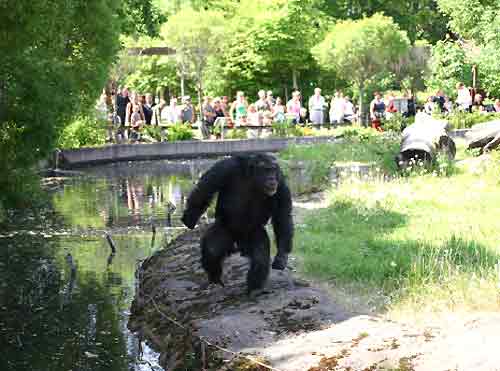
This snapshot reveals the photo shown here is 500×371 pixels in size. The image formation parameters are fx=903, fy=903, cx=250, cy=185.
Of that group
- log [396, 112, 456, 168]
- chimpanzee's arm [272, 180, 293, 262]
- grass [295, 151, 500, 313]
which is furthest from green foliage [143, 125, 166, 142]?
chimpanzee's arm [272, 180, 293, 262]

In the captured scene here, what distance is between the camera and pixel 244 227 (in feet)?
30.4

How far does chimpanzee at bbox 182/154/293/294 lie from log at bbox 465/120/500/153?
1154cm

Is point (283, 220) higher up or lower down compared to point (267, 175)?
lower down

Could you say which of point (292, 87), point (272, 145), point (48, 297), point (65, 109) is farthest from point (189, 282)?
point (292, 87)

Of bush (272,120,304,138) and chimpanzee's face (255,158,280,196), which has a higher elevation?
chimpanzee's face (255,158,280,196)

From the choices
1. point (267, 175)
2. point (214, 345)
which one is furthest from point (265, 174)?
point (214, 345)

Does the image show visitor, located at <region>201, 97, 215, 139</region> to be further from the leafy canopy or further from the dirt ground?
the dirt ground

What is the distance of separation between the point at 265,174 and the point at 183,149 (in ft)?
75.6

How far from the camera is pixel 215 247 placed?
9336 mm

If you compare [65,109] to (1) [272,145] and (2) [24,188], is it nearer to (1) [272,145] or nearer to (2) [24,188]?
(2) [24,188]

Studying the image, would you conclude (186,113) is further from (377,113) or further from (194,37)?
(377,113)

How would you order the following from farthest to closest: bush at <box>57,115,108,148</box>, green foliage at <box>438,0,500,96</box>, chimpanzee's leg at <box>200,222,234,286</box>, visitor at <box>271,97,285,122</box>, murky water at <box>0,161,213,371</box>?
visitor at <box>271,97,285,122</box>
green foliage at <box>438,0,500,96</box>
bush at <box>57,115,108,148</box>
murky water at <box>0,161,213,371</box>
chimpanzee's leg at <box>200,222,234,286</box>

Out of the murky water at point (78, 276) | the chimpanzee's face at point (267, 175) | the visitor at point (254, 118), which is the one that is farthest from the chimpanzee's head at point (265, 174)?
the visitor at point (254, 118)

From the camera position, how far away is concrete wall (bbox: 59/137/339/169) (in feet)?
99.2
